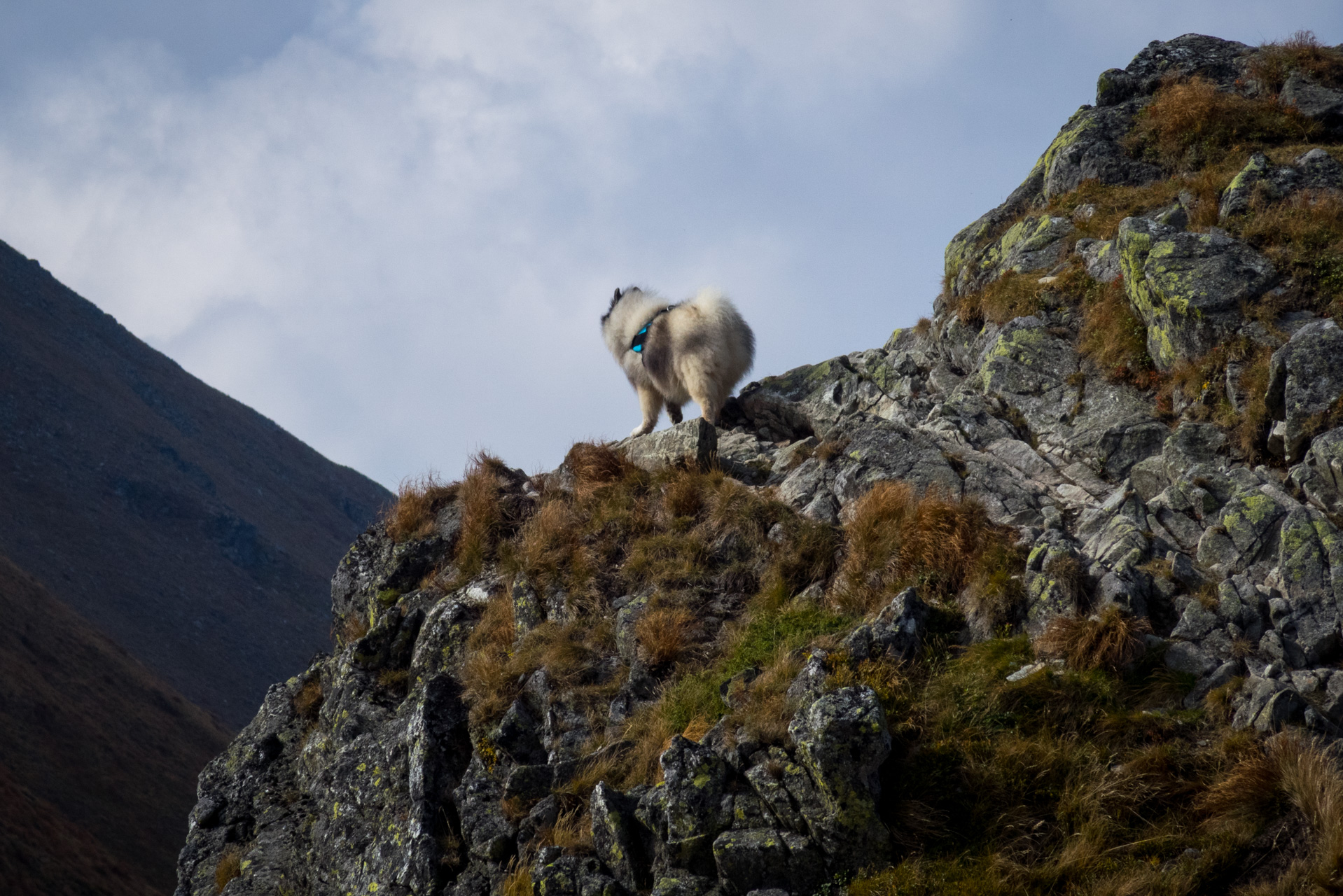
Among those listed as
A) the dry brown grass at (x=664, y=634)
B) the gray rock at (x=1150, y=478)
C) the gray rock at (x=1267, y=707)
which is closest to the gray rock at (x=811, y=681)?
the dry brown grass at (x=664, y=634)

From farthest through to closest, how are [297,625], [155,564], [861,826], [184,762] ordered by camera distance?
[297,625] → [155,564] → [184,762] → [861,826]

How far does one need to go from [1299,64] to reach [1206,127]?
243 centimetres

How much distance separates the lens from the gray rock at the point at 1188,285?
1051cm

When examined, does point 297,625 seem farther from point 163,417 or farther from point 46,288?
point 46,288

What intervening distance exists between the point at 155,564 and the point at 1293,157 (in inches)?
3528

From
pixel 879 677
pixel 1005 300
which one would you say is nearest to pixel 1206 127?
pixel 1005 300

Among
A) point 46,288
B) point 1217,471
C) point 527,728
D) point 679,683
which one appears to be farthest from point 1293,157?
point 46,288

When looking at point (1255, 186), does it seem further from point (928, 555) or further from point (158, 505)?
point (158, 505)

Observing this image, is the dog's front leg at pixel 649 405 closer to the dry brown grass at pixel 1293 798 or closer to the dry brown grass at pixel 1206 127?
the dry brown grass at pixel 1206 127

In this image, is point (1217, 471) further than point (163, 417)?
No

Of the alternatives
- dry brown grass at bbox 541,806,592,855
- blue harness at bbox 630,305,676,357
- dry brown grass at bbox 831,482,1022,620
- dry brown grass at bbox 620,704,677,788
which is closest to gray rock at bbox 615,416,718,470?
blue harness at bbox 630,305,676,357

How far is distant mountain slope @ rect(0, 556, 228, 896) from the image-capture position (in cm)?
3872

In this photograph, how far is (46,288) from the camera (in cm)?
11169

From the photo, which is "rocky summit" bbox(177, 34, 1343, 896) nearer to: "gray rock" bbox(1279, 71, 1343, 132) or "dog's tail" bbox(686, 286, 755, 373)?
"gray rock" bbox(1279, 71, 1343, 132)
